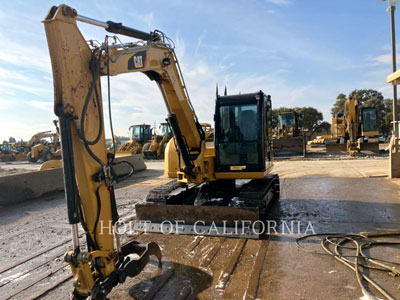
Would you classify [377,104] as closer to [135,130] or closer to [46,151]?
[135,130]

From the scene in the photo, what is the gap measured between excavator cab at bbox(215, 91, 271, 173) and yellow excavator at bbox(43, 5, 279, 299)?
2 cm

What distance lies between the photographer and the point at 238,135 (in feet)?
20.5

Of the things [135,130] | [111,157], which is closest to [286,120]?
[135,130]

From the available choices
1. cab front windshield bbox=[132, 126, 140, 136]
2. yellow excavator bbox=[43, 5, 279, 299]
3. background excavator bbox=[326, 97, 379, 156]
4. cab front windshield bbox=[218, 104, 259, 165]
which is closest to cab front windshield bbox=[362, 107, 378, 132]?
background excavator bbox=[326, 97, 379, 156]

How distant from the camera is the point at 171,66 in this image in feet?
18.1

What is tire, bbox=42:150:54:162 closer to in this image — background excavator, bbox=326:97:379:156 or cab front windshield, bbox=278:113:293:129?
cab front windshield, bbox=278:113:293:129

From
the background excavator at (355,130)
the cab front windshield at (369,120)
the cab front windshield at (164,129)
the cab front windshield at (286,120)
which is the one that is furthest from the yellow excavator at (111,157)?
the cab front windshield at (164,129)

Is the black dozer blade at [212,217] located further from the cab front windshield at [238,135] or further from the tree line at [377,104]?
the tree line at [377,104]

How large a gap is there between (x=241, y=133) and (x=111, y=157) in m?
3.29

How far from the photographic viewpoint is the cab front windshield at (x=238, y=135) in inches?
243

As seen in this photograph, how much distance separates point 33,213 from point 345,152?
18303 millimetres

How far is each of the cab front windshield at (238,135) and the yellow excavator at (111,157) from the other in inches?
0.8

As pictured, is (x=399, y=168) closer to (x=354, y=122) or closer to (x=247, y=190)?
(x=247, y=190)

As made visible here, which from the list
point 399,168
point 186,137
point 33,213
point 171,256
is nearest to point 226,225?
point 171,256
